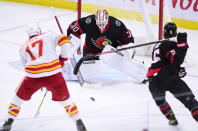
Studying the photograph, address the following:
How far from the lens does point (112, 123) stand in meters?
3.00

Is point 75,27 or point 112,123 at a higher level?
point 75,27

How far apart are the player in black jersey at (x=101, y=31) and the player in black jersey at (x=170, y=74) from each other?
0.92 meters

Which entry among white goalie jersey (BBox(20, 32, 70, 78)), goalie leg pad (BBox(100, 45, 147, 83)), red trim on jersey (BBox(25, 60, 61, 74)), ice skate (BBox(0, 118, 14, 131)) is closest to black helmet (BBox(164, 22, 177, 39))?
white goalie jersey (BBox(20, 32, 70, 78))

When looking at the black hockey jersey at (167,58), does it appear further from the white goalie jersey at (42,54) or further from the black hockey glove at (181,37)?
the white goalie jersey at (42,54)

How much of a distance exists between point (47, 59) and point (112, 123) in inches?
24.3

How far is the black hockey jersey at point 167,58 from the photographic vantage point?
112 inches

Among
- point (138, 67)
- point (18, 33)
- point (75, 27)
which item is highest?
point (75, 27)

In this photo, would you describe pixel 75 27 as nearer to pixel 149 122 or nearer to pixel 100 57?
pixel 100 57

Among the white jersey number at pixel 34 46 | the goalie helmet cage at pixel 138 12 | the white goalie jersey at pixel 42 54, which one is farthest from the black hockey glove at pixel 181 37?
the goalie helmet cage at pixel 138 12

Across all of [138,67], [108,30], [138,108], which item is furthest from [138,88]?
[138,108]

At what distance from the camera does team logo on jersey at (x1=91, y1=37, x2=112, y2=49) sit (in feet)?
13.0

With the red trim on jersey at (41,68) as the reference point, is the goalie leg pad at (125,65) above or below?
below

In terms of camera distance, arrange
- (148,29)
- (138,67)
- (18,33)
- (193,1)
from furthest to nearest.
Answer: (18,33) < (193,1) < (148,29) < (138,67)

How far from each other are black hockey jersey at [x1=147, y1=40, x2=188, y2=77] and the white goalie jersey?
63cm
